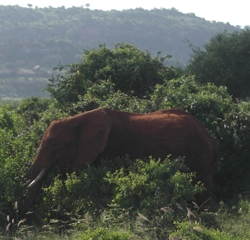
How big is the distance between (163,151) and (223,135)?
10.3 ft

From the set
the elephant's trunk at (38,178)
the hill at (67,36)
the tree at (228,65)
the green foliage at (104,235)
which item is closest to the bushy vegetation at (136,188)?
the green foliage at (104,235)

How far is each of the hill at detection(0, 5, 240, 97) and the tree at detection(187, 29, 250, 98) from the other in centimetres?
8928

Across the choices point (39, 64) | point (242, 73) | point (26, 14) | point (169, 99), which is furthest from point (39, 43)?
point (169, 99)

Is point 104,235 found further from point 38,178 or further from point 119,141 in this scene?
point 119,141

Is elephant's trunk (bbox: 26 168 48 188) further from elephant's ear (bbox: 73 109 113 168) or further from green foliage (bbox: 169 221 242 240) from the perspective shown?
green foliage (bbox: 169 221 242 240)

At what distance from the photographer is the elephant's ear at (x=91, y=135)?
25.5 feet

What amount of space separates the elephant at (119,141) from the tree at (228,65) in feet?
48.3

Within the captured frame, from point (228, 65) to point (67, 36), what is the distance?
475 ft

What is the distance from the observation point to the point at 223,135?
10773 millimetres

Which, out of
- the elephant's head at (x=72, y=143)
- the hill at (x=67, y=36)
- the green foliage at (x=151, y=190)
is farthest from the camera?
the hill at (x=67, y=36)

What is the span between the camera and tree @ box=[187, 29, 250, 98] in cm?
2295

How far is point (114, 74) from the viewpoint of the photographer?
48.7ft

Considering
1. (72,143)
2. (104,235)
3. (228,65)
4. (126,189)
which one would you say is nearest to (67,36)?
(228,65)

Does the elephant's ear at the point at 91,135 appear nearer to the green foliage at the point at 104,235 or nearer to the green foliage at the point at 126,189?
the green foliage at the point at 126,189
